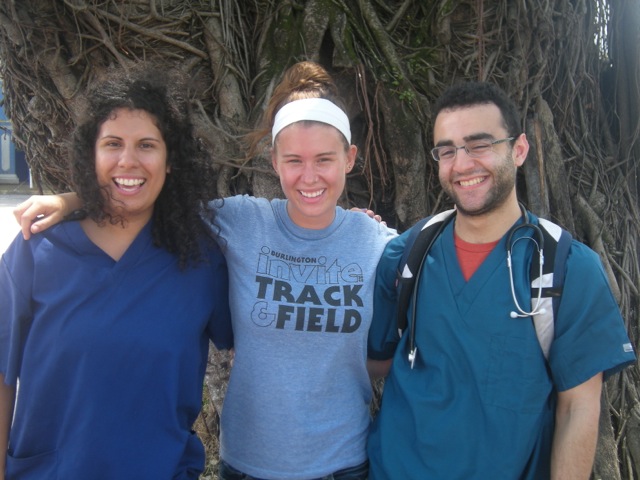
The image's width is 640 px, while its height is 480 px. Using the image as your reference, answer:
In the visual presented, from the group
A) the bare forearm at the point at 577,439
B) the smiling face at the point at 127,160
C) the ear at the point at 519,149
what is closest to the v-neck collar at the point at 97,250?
the smiling face at the point at 127,160

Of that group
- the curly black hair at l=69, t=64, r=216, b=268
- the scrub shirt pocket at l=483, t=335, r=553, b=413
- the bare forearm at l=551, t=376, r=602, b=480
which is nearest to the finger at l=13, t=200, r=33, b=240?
the curly black hair at l=69, t=64, r=216, b=268

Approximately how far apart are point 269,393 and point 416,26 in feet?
7.50

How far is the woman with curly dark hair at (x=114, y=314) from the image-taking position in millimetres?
1498

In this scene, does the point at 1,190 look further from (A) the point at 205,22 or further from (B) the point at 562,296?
(B) the point at 562,296

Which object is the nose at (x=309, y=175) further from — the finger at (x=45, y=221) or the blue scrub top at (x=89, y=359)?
the finger at (x=45, y=221)

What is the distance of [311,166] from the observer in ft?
6.06

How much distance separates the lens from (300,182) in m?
1.84

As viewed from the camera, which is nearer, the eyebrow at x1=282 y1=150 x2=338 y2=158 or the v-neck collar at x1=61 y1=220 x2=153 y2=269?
the v-neck collar at x1=61 y1=220 x2=153 y2=269

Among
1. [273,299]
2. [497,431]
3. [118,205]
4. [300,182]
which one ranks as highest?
[300,182]

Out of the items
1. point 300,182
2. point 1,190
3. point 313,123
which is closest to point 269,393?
point 300,182

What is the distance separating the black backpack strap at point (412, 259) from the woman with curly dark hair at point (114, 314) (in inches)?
23.5

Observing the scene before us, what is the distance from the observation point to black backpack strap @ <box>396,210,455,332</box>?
6.01 feet

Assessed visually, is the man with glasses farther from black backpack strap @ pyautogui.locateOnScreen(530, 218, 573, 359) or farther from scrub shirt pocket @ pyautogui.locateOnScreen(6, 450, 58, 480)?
scrub shirt pocket @ pyautogui.locateOnScreen(6, 450, 58, 480)

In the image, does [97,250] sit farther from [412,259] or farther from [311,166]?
[412,259]
